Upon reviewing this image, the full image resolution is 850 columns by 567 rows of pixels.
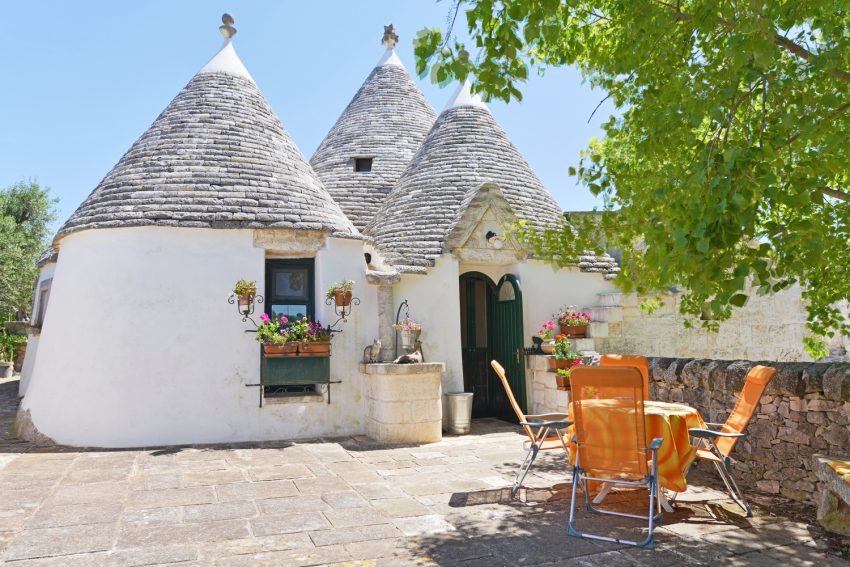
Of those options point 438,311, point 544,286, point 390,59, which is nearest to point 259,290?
point 438,311

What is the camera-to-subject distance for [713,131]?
398cm

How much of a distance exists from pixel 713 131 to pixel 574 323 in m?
5.57

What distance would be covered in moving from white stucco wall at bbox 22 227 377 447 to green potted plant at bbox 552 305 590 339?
3.63 metres

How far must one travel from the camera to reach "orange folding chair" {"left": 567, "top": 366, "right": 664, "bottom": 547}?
4.00m

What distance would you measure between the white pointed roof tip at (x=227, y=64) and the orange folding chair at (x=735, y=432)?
9.47 meters

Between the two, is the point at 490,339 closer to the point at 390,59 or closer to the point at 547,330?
the point at 547,330

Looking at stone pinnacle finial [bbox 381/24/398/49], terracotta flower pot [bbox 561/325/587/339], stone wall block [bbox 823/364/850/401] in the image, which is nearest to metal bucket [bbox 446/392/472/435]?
terracotta flower pot [bbox 561/325/587/339]

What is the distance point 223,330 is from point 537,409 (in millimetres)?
4878

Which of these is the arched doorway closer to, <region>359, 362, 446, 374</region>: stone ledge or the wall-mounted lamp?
the wall-mounted lamp

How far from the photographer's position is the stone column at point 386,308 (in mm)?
8602

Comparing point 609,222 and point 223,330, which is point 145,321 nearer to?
point 223,330

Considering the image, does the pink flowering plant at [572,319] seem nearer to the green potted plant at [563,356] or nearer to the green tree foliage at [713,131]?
the green potted plant at [563,356]

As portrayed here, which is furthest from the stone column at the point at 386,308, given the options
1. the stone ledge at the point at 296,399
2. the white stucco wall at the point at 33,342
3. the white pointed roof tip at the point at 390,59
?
the white pointed roof tip at the point at 390,59

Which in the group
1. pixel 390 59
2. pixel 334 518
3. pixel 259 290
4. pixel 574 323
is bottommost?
pixel 334 518
